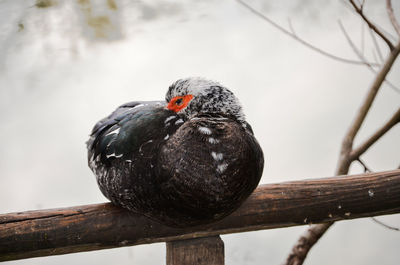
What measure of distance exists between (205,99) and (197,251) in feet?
1.41

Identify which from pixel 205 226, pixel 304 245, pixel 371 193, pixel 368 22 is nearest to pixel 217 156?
pixel 205 226

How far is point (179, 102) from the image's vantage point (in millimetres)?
1009

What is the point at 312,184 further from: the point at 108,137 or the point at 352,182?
the point at 108,137

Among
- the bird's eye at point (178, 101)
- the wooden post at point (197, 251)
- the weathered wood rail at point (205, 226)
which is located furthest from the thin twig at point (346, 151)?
the bird's eye at point (178, 101)

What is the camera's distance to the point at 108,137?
1160 mm

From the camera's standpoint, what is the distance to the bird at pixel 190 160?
906 mm

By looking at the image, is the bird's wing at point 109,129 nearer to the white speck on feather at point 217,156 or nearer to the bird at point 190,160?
the bird at point 190,160

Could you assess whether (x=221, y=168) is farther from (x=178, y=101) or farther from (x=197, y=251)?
(x=197, y=251)

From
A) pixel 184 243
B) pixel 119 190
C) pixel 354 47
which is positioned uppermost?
pixel 354 47

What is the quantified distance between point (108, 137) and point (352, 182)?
698 millimetres

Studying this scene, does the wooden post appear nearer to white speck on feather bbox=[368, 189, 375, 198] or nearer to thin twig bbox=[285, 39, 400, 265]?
white speck on feather bbox=[368, 189, 375, 198]

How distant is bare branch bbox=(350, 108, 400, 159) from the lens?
5.23ft

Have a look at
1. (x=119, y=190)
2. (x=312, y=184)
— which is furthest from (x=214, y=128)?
(x=312, y=184)

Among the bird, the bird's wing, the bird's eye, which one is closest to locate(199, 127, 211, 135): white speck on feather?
the bird
